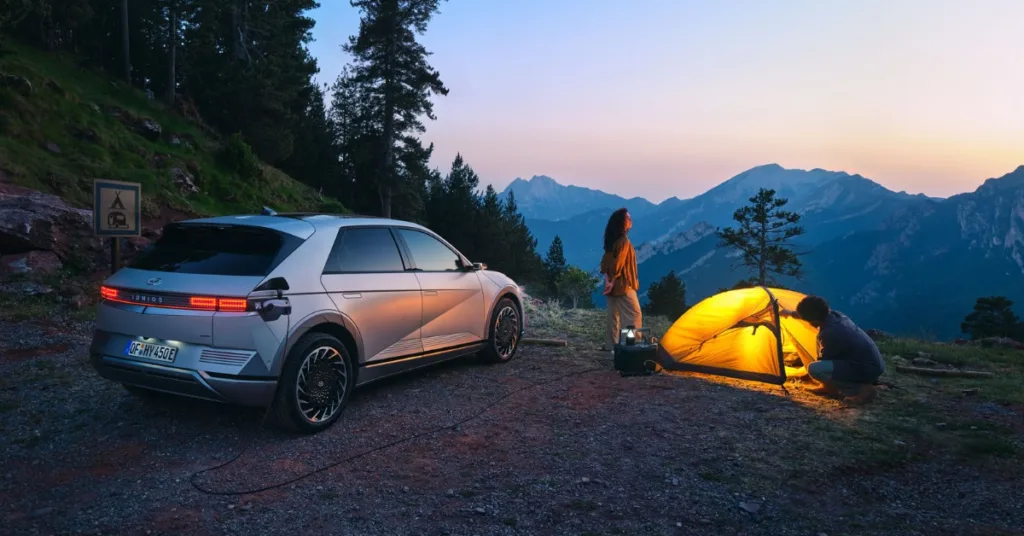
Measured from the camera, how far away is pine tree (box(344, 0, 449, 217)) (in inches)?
1253

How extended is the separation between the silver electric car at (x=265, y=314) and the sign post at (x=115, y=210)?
4.33 meters

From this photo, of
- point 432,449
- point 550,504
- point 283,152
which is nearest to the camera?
point 550,504

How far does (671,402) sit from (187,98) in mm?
29922

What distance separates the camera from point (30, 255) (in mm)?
11312

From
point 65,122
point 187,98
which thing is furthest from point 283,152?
point 65,122

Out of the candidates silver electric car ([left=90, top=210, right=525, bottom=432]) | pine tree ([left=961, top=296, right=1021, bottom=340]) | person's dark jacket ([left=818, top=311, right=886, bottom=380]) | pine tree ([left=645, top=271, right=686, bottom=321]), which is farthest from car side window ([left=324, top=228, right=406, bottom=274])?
Result: pine tree ([left=645, top=271, right=686, bottom=321])

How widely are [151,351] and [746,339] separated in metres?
6.58

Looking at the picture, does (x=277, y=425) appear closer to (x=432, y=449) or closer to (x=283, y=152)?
(x=432, y=449)

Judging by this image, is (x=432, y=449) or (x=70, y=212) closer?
(x=432, y=449)

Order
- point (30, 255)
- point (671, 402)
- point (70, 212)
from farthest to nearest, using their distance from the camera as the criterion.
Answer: point (70, 212) < point (30, 255) < point (671, 402)

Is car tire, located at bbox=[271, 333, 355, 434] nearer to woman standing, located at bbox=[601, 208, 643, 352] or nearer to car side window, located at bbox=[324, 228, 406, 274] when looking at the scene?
car side window, located at bbox=[324, 228, 406, 274]

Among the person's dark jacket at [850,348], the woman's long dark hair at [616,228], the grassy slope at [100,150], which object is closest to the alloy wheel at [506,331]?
the woman's long dark hair at [616,228]

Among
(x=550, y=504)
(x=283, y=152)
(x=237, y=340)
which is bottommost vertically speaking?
(x=550, y=504)

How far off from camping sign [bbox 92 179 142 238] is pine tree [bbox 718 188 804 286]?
133 feet
